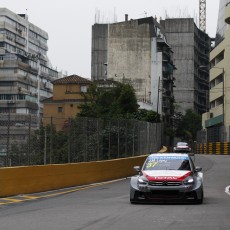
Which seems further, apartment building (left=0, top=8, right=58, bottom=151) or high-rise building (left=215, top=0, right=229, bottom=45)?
apartment building (left=0, top=8, right=58, bottom=151)

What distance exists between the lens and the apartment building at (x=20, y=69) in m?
128

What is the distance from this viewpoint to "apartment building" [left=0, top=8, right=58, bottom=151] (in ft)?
420

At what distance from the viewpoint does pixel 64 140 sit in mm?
24219

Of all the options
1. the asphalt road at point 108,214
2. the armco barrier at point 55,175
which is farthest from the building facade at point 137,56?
the asphalt road at point 108,214

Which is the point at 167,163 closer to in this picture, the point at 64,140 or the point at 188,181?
the point at 188,181

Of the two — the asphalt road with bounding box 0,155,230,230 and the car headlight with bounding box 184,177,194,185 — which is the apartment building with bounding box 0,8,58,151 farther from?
the car headlight with bounding box 184,177,194,185

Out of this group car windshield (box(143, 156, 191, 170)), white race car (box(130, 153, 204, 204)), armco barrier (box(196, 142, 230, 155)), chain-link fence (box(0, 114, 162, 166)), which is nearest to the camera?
white race car (box(130, 153, 204, 204))

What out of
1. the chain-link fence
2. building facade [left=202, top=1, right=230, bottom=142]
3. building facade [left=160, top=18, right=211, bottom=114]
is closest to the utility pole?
building facade [left=160, top=18, right=211, bottom=114]

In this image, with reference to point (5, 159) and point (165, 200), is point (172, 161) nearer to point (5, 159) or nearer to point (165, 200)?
point (165, 200)

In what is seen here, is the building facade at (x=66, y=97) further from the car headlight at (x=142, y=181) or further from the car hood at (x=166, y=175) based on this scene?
the car headlight at (x=142, y=181)

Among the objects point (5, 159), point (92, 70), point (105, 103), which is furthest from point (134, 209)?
point (92, 70)

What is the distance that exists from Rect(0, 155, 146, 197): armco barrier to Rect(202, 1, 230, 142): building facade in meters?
45.8

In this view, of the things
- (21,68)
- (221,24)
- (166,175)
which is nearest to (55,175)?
(166,175)

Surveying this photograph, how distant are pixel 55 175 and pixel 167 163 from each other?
6.27 metres
